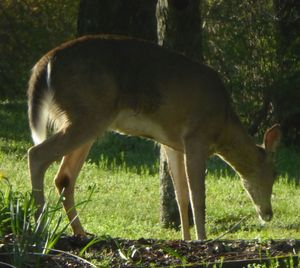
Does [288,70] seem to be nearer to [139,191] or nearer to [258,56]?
[258,56]

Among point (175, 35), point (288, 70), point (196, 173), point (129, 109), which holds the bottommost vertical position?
point (196, 173)

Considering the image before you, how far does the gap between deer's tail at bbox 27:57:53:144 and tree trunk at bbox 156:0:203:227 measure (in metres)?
1.68

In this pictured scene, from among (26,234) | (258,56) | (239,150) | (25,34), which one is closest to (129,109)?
(239,150)

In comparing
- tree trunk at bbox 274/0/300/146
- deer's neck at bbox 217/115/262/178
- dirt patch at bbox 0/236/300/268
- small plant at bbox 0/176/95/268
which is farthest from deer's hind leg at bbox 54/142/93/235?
tree trunk at bbox 274/0/300/146

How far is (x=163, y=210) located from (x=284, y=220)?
1.35m

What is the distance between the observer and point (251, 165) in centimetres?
1099

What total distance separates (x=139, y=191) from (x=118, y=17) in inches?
263

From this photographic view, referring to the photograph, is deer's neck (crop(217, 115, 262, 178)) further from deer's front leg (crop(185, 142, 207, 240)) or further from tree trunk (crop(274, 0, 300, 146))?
tree trunk (crop(274, 0, 300, 146))

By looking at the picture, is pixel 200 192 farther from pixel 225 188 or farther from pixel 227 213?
pixel 225 188

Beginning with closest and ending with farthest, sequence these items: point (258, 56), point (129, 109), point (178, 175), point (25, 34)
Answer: point (129, 109) → point (178, 175) → point (258, 56) → point (25, 34)

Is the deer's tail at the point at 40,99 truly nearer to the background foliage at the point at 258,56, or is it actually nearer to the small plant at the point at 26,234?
the small plant at the point at 26,234

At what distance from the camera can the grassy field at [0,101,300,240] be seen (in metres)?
10.9

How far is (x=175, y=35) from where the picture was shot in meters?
10.9

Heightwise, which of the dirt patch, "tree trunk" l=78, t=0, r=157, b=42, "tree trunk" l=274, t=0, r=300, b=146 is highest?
"tree trunk" l=78, t=0, r=157, b=42
